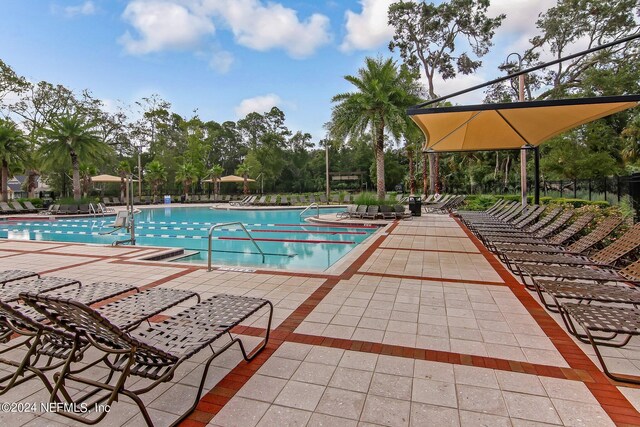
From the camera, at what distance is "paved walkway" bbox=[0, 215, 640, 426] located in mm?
2174

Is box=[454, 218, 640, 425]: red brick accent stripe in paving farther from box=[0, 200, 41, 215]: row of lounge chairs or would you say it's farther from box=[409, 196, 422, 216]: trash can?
box=[0, 200, 41, 215]: row of lounge chairs

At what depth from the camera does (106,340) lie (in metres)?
2.06

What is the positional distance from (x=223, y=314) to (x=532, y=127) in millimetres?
8504

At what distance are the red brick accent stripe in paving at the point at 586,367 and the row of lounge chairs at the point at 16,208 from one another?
94.2 feet

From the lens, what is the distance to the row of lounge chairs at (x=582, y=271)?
2.72 metres

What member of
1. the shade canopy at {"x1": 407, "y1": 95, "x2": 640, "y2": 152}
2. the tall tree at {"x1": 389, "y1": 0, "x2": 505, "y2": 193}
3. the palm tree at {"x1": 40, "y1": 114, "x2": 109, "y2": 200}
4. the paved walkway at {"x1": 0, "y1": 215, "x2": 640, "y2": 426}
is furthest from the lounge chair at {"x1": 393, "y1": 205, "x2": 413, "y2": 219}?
the palm tree at {"x1": 40, "y1": 114, "x2": 109, "y2": 200}

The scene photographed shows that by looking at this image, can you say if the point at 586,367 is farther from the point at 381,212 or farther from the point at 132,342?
the point at 381,212

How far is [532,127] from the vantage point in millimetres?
8289

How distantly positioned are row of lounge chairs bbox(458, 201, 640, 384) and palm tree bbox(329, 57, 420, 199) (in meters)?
9.01

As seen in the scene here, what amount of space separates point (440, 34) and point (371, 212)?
20.9 m

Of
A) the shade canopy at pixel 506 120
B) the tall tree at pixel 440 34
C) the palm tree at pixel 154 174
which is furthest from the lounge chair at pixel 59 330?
the palm tree at pixel 154 174

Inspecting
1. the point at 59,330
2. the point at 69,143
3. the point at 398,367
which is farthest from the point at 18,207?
the point at 398,367

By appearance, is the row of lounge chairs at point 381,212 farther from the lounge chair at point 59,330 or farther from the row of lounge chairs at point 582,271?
the lounge chair at point 59,330

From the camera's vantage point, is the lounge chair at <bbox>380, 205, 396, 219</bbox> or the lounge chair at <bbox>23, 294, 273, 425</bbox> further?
the lounge chair at <bbox>380, 205, 396, 219</bbox>
